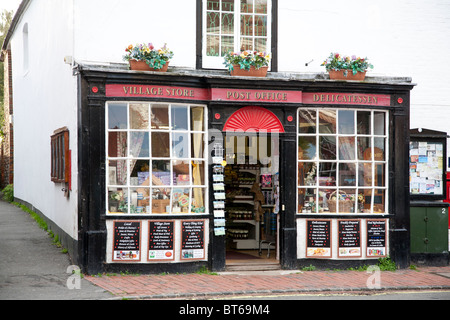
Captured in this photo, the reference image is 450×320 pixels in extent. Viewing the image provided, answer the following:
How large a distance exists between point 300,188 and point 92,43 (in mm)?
5027

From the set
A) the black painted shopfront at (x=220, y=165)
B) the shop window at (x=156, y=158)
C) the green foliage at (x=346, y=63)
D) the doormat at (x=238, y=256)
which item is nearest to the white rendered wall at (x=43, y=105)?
the black painted shopfront at (x=220, y=165)

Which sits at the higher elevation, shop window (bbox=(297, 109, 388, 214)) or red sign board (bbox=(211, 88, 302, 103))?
red sign board (bbox=(211, 88, 302, 103))

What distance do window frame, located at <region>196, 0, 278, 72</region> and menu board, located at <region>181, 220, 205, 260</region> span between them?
123 inches

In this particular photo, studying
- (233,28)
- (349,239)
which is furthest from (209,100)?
(349,239)

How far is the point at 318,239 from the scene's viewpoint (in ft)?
40.1

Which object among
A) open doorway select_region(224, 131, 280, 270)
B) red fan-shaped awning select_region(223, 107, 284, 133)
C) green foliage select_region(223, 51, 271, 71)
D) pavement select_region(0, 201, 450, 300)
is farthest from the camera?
open doorway select_region(224, 131, 280, 270)

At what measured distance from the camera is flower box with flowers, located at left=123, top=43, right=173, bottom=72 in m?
11.2

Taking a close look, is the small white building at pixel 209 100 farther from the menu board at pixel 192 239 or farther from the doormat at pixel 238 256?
the doormat at pixel 238 256

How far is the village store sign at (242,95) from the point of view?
11.4 metres

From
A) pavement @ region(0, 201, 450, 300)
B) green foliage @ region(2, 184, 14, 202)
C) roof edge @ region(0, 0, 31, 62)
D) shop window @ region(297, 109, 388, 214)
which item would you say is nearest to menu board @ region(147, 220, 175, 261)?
pavement @ region(0, 201, 450, 300)

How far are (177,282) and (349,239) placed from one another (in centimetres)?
379

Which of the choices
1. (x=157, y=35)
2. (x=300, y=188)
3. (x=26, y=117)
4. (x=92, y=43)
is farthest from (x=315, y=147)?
(x=26, y=117)

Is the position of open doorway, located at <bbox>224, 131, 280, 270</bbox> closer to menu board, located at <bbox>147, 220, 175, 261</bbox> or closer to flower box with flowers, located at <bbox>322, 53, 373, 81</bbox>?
flower box with flowers, located at <bbox>322, 53, 373, 81</bbox>

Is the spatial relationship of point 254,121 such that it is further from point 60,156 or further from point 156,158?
point 60,156
